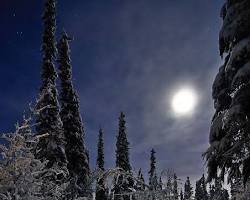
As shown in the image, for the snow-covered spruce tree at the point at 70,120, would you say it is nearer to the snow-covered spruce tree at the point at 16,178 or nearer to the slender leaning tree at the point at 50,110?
the slender leaning tree at the point at 50,110

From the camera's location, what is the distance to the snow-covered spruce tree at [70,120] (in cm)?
3606

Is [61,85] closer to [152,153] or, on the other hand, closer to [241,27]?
[241,27]

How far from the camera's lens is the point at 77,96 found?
1499 inches

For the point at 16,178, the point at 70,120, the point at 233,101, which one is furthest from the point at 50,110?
the point at 16,178

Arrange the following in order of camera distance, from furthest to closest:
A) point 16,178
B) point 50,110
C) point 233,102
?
1. point 50,110
2. point 233,102
3. point 16,178

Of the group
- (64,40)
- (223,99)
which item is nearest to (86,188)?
(223,99)

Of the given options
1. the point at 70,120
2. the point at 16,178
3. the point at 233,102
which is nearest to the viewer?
the point at 16,178

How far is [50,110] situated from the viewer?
102ft

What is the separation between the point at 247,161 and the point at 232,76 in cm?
256

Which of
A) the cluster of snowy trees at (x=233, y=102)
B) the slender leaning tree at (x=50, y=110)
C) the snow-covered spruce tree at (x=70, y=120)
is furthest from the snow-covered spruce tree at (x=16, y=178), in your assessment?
the snow-covered spruce tree at (x=70, y=120)

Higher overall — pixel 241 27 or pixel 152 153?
pixel 152 153

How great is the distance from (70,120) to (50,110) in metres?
5.85

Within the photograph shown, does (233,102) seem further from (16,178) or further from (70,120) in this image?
(70,120)

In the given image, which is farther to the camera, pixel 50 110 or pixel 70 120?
pixel 70 120
